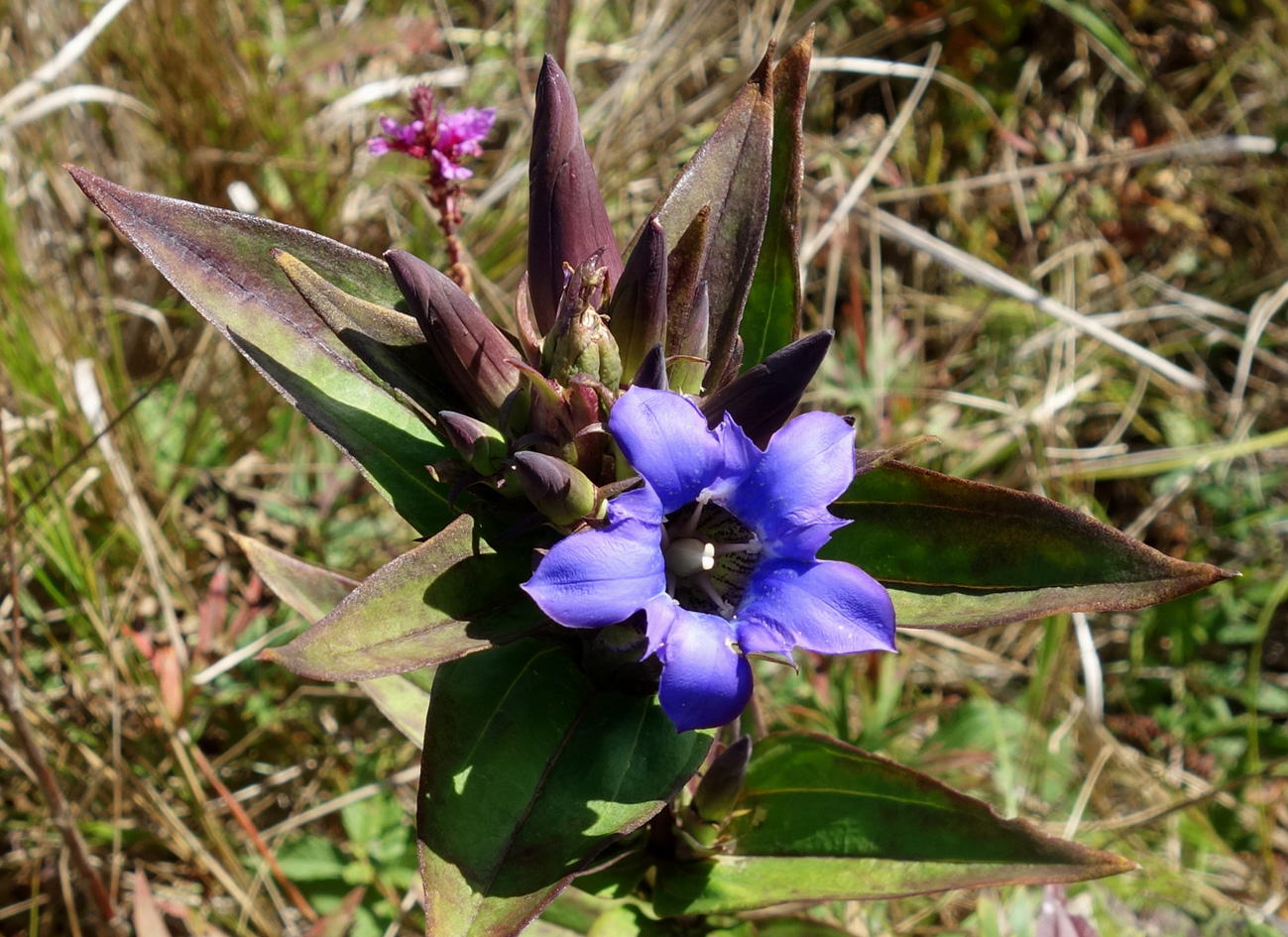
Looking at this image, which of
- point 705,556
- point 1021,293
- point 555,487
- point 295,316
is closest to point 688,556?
point 705,556

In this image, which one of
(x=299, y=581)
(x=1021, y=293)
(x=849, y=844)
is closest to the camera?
(x=849, y=844)

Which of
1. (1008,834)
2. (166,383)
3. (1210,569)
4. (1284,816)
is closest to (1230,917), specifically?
(1284,816)

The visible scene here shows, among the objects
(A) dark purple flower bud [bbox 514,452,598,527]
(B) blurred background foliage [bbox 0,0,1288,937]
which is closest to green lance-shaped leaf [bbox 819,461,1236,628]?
(A) dark purple flower bud [bbox 514,452,598,527]

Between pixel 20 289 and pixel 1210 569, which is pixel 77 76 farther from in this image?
pixel 1210 569

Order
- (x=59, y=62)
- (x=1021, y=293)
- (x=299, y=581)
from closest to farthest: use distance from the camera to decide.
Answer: (x=299, y=581) < (x=59, y=62) < (x=1021, y=293)

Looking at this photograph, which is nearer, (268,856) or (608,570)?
(608,570)

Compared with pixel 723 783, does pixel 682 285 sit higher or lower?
higher

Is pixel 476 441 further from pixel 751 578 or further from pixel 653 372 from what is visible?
pixel 751 578

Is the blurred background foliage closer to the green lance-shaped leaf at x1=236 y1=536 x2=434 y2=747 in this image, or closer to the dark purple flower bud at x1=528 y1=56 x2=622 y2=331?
the green lance-shaped leaf at x1=236 y1=536 x2=434 y2=747
